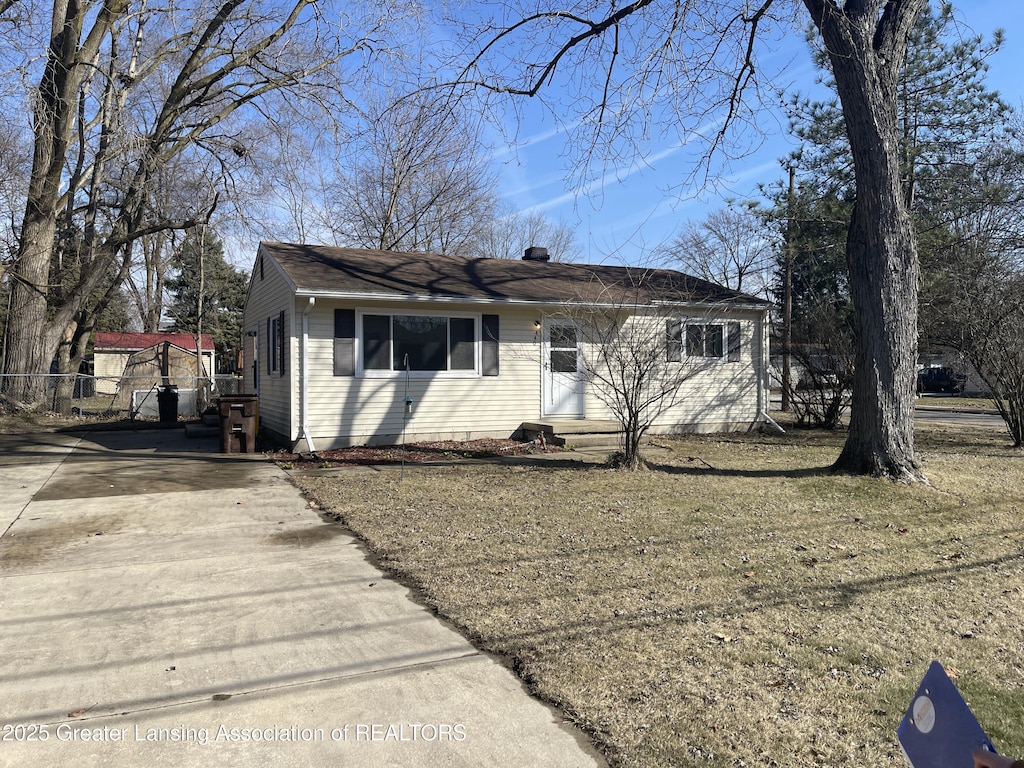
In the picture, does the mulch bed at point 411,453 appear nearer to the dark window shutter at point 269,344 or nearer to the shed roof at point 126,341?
the dark window shutter at point 269,344

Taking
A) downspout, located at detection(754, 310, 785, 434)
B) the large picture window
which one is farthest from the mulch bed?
downspout, located at detection(754, 310, 785, 434)

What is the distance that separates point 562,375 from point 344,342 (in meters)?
4.48

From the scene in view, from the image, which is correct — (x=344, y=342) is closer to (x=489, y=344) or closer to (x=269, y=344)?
(x=489, y=344)

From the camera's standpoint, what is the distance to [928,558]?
5285mm

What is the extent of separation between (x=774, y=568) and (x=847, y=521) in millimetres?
1988

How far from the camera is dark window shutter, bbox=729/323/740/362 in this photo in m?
14.8

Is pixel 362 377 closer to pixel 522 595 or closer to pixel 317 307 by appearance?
pixel 317 307

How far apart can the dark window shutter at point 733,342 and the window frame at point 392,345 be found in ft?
19.4

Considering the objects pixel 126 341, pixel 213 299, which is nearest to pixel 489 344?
pixel 126 341

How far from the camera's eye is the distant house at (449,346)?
11.6 m

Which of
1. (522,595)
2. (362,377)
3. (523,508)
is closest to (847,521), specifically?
(523,508)

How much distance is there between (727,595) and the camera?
14.5 feet

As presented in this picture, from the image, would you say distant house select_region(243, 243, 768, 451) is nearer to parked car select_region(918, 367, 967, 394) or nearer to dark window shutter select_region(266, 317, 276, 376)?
dark window shutter select_region(266, 317, 276, 376)

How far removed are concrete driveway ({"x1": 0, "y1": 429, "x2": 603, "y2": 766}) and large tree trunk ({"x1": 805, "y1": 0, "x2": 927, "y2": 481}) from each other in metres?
6.48
